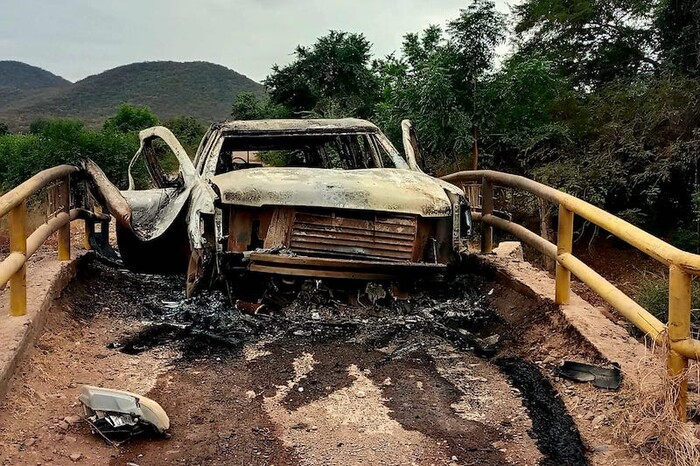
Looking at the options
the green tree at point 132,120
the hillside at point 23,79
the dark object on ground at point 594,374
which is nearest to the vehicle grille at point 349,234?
the dark object on ground at point 594,374

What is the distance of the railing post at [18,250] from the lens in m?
4.26

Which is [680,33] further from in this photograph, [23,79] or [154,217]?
[23,79]

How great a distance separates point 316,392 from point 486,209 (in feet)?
11.4

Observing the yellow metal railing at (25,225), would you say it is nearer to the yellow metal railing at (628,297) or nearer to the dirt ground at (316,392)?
the dirt ground at (316,392)

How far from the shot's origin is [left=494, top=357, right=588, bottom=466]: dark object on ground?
3.07 metres

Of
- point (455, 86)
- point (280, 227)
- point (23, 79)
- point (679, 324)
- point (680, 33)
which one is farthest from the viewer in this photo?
point (23, 79)

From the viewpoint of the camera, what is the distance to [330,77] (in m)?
26.2

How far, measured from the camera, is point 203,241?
513 cm

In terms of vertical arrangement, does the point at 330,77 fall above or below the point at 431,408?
above

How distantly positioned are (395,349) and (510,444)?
1.55 m

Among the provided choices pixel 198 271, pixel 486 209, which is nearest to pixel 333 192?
pixel 198 271

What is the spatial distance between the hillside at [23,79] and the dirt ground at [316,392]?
362ft

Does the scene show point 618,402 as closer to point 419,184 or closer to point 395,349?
point 395,349

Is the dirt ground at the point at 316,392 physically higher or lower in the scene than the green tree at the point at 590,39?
lower
